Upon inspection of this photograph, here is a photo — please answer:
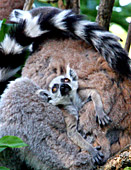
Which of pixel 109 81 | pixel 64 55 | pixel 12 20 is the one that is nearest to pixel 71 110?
pixel 109 81

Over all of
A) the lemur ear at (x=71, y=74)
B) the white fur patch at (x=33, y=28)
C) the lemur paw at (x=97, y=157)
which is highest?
the white fur patch at (x=33, y=28)

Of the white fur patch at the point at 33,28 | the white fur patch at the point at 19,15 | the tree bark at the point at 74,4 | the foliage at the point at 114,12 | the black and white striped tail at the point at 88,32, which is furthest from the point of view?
the foliage at the point at 114,12

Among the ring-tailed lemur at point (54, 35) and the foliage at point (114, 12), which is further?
the foliage at point (114, 12)

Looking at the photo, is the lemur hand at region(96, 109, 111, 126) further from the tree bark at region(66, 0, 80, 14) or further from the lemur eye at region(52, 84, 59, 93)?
the tree bark at region(66, 0, 80, 14)

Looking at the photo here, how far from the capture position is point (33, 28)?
4938mm

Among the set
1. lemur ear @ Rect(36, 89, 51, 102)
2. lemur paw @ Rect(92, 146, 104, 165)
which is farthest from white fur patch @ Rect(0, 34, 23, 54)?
lemur paw @ Rect(92, 146, 104, 165)

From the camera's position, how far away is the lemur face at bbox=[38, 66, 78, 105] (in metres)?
4.39

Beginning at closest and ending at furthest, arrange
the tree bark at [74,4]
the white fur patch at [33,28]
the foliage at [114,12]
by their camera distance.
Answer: the white fur patch at [33,28] → the tree bark at [74,4] → the foliage at [114,12]

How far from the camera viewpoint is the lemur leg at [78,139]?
3.90 metres

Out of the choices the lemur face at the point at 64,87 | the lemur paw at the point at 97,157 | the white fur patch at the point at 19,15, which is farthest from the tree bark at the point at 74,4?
the lemur paw at the point at 97,157

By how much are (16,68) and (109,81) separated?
1.65 meters

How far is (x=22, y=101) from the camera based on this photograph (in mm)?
4309

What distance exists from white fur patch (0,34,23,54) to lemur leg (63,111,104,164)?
143 cm

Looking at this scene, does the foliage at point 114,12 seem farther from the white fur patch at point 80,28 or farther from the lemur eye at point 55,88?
the lemur eye at point 55,88
